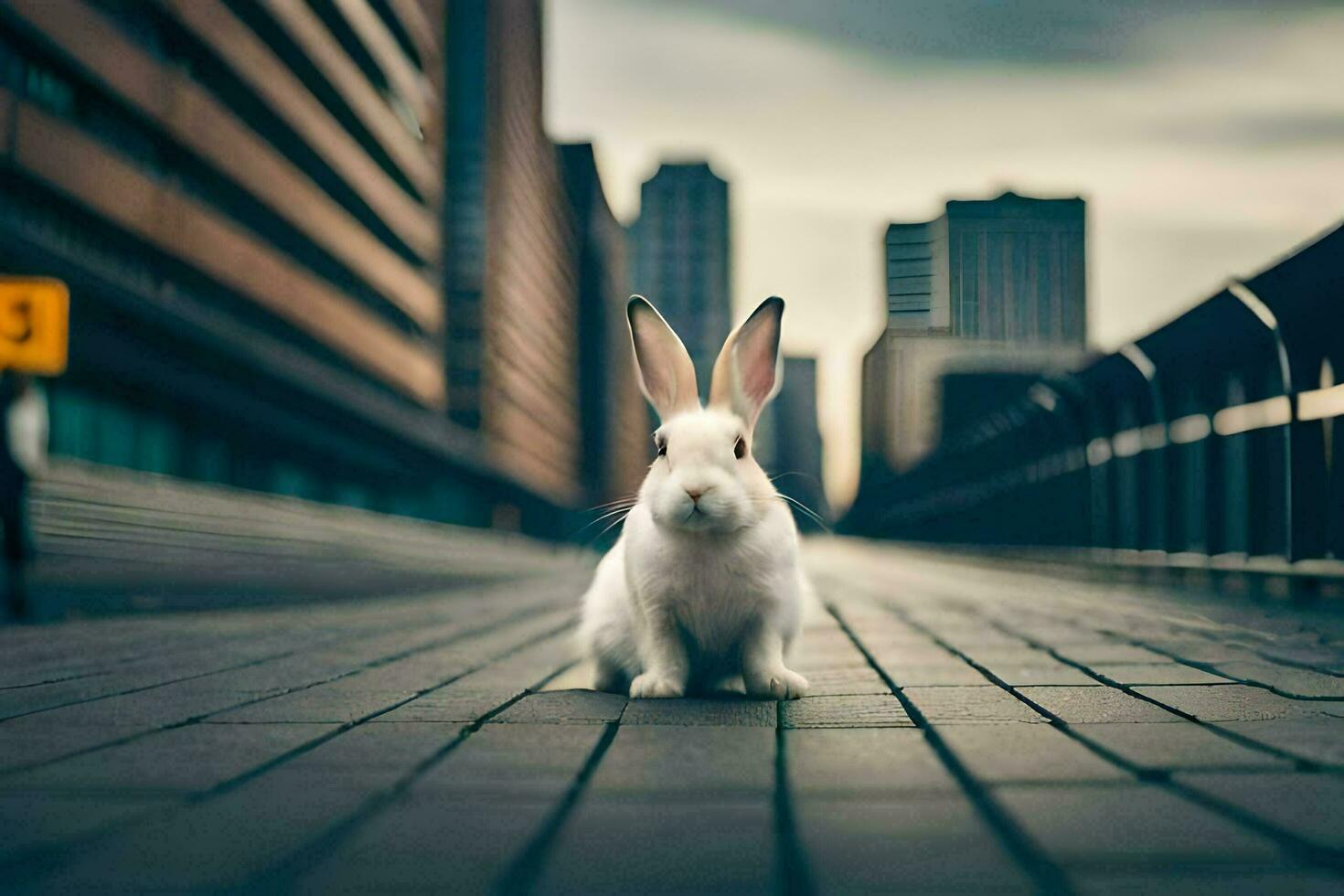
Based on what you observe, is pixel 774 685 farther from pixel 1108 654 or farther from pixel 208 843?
pixel 1108 654

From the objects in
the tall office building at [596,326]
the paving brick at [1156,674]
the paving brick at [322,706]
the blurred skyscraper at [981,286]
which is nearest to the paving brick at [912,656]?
the paving brick at [1156,674]

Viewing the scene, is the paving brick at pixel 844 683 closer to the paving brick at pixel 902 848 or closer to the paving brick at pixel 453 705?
the paving brick at pixel 453 705

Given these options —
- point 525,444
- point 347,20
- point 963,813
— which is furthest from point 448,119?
point 963,813

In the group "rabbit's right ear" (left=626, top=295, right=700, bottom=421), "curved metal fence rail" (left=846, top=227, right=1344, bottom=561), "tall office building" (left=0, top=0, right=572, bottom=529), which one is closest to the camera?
"rabbit's right ear" (left=626, top=295, right=700, bottom=421)

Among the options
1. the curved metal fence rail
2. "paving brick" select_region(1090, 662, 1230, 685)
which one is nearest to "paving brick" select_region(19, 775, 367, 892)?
"paving brick" select_region(1090, 662, 1230, 685)

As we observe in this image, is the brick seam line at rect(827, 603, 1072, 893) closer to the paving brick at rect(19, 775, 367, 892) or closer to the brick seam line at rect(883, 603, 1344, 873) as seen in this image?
the brick seam line at rect(883, 603, 1344, 873)

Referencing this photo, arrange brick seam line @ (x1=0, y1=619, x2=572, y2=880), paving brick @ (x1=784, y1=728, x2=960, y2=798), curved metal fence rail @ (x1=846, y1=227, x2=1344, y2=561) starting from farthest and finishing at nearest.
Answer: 1. curved metal fence rail @ (x1=846, y1=227, x2=1344, y2=561)
2. paving brick @ (x1=784, y1=728, x2=960, y2=798)
3. brick seam line @ (x1=0, y1=619, x2=572, y2=880)

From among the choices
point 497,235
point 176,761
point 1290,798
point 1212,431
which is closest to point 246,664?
point 176,761
